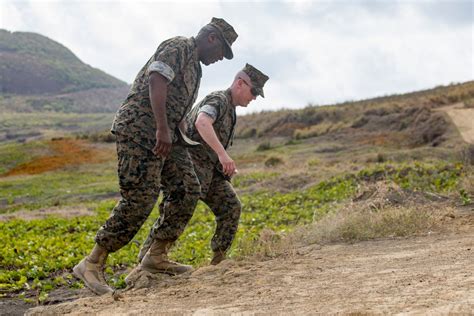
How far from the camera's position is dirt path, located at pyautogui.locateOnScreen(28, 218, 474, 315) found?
371 cm

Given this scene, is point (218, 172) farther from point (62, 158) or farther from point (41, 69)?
point (41, 69)

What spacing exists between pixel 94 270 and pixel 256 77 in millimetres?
2272

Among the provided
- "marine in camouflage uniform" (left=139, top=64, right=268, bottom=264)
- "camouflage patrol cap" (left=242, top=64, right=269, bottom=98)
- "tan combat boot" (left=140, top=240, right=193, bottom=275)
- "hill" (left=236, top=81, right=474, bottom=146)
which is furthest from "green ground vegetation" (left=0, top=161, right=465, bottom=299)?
"hill" (left=236, top=81, right=474, bottom=146)

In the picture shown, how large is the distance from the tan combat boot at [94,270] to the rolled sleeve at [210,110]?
1.46 metres

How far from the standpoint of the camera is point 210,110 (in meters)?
5.64

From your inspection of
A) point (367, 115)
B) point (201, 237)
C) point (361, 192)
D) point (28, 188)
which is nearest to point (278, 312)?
point (201, 237)

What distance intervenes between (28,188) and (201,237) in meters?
15.9

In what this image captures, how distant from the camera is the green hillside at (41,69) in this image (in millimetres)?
109250

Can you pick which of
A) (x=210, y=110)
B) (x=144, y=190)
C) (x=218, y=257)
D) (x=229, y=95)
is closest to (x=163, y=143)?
(x=144, y=190)

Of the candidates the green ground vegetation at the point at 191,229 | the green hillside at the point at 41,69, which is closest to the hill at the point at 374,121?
the green ground vegetation at the point at 191,229

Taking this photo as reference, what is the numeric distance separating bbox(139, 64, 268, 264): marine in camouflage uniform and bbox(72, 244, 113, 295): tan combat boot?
62 centimetres

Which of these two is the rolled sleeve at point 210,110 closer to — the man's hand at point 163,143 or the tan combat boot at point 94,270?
the man's hand at point 163,143

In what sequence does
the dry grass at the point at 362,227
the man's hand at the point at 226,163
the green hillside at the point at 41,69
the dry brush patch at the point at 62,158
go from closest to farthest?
the man's hand at the point at 226,163 → the dry grass at the point at 362,227 → the dry brush patch at the point at 62,158 → the green hillside at the point at 41,69

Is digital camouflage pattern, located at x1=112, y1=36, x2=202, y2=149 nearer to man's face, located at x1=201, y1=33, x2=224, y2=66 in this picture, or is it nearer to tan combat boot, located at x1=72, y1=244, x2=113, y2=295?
man's face, located at x1=201, y1=33, x2=224, y2=66
